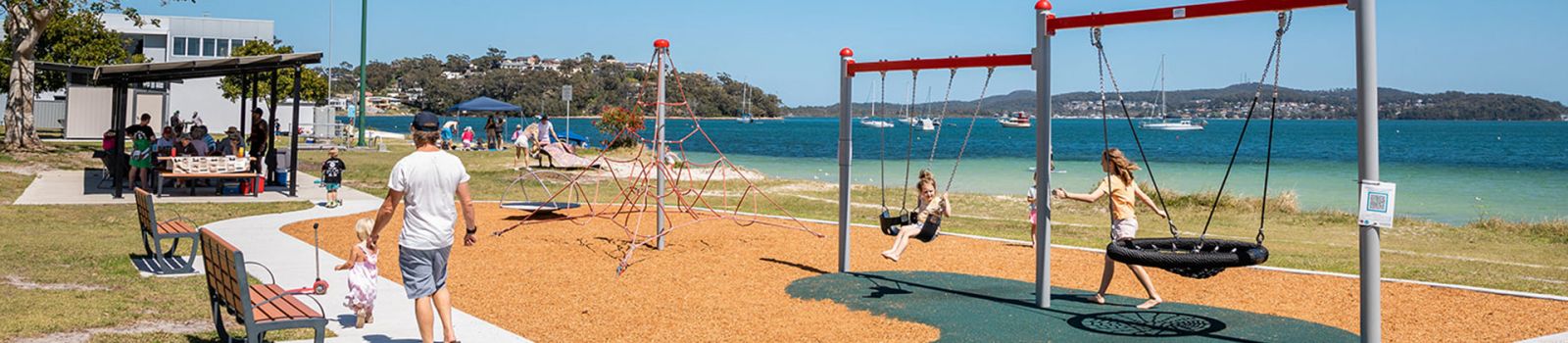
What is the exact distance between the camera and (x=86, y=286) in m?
8.98

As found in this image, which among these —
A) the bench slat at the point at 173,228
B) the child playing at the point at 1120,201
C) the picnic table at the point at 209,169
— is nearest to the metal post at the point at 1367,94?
the child playing at the point at 1120,201

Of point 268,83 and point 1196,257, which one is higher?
point 268,83

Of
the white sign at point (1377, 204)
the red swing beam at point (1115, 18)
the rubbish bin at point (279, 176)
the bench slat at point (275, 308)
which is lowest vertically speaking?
the bench slat at point (275, 308)

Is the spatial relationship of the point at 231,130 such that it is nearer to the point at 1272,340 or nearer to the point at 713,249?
the point at 713,249

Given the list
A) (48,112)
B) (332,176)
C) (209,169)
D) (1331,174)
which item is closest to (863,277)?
(332,176)

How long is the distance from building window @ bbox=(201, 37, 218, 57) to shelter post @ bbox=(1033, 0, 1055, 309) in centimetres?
7313

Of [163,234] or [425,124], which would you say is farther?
[163,234]

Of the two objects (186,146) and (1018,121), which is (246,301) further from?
(1018,121)

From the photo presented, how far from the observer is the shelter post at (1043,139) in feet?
27.4

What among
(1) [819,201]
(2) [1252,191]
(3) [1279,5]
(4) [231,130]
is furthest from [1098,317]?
(2) [1252,191]

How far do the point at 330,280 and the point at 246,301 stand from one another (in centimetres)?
383

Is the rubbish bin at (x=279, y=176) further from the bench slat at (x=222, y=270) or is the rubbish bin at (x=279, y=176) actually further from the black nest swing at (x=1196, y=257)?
the black nest swing at (x=1196, y=257)

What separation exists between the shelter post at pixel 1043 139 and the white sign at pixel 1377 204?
233 centimetres

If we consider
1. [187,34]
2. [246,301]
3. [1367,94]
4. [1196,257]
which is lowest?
[246,301]
